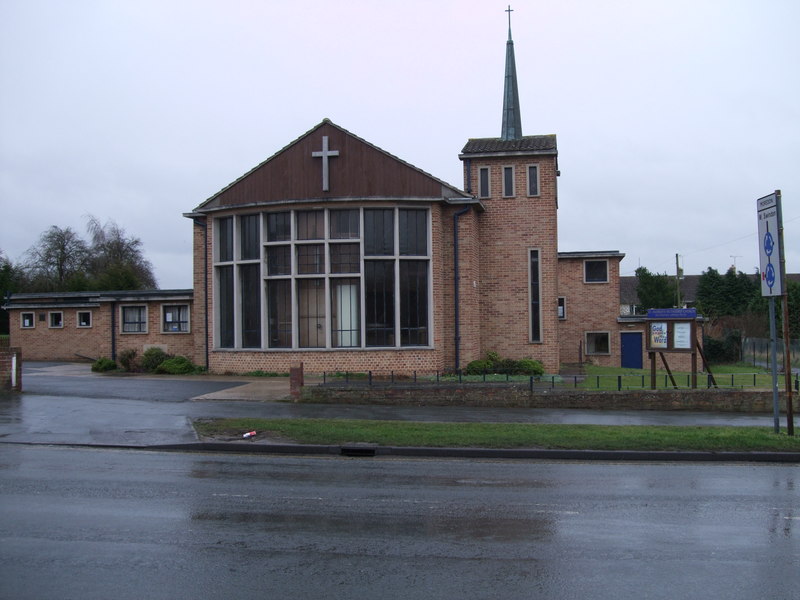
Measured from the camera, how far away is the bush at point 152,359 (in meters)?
28.8

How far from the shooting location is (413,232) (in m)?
26.3

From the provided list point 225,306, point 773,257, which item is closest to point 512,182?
point 225,306

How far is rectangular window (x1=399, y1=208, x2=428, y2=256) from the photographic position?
26.2 meters

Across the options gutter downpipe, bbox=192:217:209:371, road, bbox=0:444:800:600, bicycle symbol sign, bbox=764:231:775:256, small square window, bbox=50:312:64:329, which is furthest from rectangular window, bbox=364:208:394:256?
small square window, bbox=50:312:64:329

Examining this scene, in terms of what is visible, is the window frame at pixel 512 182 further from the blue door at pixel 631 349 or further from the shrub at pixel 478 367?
the blue door at pixel 631 349

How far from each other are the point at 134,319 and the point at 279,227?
8.63 metres

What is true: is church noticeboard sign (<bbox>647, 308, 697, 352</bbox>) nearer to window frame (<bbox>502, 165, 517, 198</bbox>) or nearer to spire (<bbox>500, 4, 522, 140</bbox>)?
window frame (<bbox>502, 165, 517, 198</bbox>)

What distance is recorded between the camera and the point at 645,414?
18.3 m

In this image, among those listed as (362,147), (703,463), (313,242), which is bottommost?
(703,463)

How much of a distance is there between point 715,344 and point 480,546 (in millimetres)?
46788

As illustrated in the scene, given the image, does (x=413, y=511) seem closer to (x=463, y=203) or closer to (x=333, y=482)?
(x=333, y=482)

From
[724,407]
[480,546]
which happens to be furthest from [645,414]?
[480,546]

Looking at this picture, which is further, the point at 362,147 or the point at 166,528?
the point at 362,147

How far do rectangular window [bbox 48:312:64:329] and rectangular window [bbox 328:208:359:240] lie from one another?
1734cm
